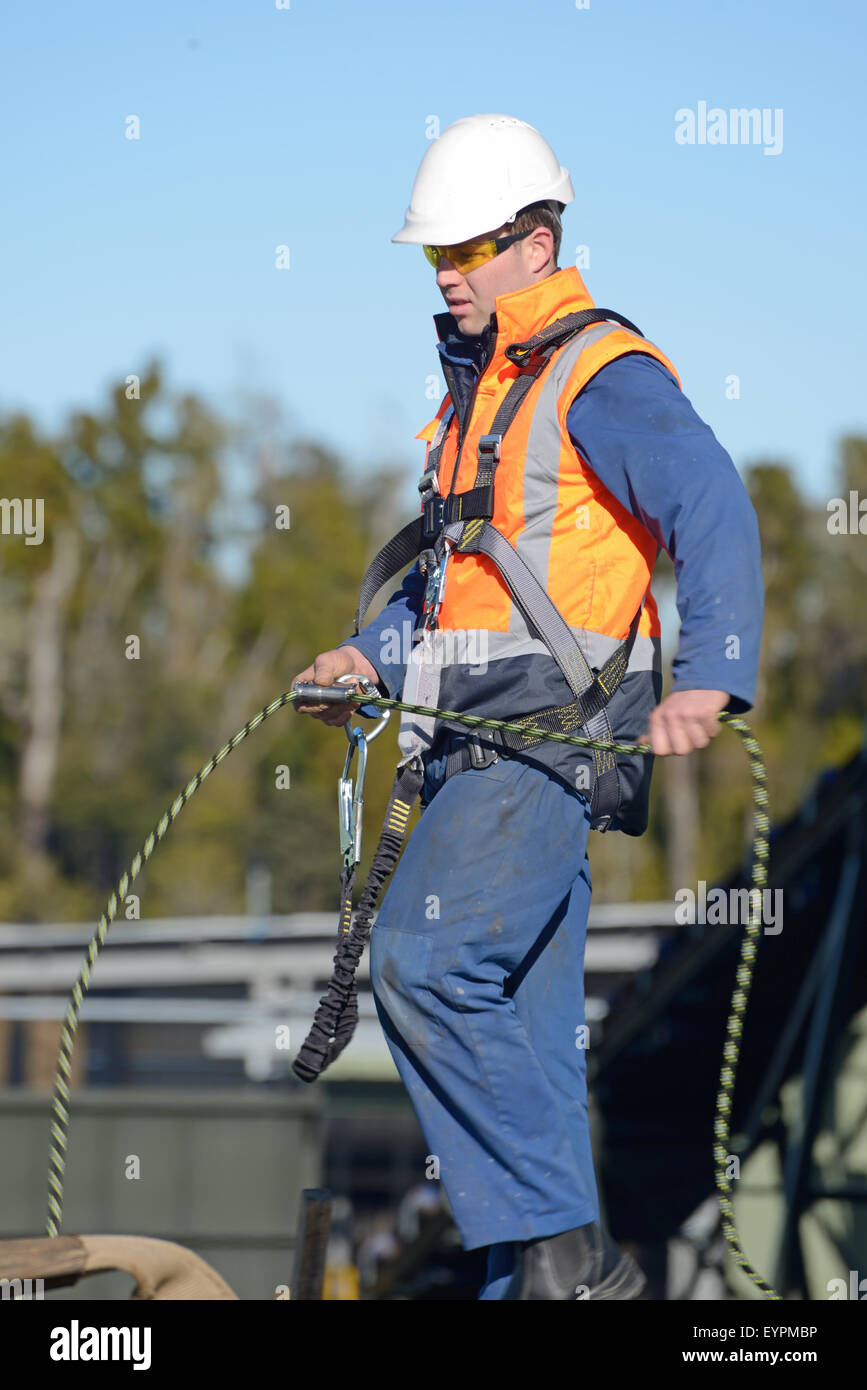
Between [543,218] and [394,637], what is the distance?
0.98m

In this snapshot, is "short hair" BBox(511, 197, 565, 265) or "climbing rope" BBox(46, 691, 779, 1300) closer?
"climbing rope" BBox(46, 691, 779, 1300)

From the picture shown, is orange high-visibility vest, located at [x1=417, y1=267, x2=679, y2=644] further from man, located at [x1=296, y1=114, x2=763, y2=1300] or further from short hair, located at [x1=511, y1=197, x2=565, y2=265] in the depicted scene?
short hair, located at [x1=511, y1=197, x2=565, y2=265]

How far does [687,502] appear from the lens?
3004mm

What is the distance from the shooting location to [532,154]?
11.0 ft

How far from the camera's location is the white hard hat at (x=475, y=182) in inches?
130

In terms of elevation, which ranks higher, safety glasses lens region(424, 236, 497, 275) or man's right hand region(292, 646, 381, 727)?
safety glasses lens region(424, 236, 497, 275)

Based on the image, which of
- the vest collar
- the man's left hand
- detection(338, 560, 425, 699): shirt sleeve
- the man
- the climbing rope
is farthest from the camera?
detection(338, 560, 425, 699): shirt sleeve

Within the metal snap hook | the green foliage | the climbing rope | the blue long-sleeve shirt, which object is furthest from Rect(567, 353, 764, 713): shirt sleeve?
the green foliage

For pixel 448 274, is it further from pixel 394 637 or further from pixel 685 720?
pixel 685 720

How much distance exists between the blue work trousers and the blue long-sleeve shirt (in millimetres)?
454

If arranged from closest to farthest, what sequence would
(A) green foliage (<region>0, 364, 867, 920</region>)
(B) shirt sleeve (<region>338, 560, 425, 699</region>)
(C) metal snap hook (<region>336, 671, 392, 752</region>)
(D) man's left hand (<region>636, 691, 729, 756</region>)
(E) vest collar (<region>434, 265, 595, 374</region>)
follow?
1. (D) man's left hand (<region>636, 691, 729, 756</region>)
2. (E) vest collar (<region>434, 265, 595, 374</region>)
3. (C) metal snap hook (<region>336, 671, 392, 752</region>)
4. (B) shirt sleeve (<region>338, 560, 425, 699</region>)
5. (A) green foliage (<region>0, 364, 867, 920</region>)

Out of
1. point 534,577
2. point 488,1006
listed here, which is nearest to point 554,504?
point 534,577

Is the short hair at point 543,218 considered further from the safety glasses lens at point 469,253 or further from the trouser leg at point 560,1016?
the trouser leg at point 560,1016

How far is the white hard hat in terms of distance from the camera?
130 inches
